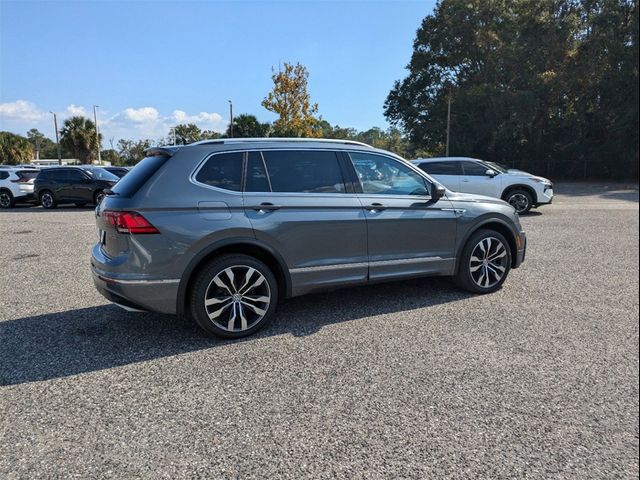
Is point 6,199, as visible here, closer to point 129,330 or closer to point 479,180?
point 129,330

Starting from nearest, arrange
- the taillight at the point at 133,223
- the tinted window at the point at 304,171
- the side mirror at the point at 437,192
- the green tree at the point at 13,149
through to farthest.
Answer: the taillight at the point at 133,223 < the tinted window at the point at 304,171 < the side mirror at the point at 437,192 < the green tree at the point at 13,149

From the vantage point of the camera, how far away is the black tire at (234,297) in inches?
153

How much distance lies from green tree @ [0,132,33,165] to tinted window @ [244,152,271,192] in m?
55.9

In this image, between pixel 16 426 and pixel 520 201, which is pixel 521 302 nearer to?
pixel 16 426

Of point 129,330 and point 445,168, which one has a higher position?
point 445,168

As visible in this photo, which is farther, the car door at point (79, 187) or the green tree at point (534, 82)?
the green tree at point (534, 82)

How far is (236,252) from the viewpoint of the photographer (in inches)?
160

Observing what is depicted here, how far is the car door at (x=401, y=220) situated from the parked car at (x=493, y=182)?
27.6ft

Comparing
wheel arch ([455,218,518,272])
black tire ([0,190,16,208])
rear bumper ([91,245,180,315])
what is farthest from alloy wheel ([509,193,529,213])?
black tire ([0,190,16,208])

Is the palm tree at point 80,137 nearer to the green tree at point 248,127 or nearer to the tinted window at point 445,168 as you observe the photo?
the green tree at point 248,127

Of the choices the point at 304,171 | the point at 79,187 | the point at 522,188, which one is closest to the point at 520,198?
the point at 522,188

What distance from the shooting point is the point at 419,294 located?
17.2 ft

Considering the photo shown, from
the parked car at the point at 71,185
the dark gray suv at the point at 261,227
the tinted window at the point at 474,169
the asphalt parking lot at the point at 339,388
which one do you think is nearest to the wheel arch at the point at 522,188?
the tinted window at the point at 474,169

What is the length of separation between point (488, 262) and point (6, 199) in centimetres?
1846
